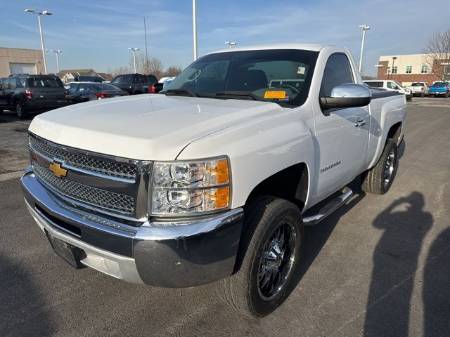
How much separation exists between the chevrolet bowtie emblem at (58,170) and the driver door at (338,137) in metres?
1.90

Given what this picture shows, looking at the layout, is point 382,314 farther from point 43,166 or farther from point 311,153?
point 43,166

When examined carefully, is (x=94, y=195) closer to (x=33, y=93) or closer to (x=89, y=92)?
(x=33, y=93)

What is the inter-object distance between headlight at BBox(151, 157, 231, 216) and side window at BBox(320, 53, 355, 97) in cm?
160

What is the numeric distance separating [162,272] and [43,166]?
4.53 feet

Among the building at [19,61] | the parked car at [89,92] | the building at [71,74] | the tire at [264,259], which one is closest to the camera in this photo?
the tire at [264,259]

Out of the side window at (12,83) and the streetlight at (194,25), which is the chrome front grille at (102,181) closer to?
the side window at (12,83)

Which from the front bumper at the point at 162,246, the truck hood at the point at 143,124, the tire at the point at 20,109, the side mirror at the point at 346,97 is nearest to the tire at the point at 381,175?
the side mirror at the point at 346,97

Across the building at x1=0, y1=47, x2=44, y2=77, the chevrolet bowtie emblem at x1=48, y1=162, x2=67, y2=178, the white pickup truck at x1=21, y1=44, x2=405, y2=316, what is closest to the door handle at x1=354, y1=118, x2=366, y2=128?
the white pickup truck at x1=21, y1=44, x2=405, y2=316

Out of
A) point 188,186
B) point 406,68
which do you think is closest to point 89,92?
point 188,186

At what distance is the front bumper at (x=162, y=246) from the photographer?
6.26 feet

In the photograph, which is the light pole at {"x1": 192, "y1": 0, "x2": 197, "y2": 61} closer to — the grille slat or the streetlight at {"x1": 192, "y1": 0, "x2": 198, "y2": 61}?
the streetlight at {"x1": 192, "y1": 0, "x2": 198, "y2": 61}

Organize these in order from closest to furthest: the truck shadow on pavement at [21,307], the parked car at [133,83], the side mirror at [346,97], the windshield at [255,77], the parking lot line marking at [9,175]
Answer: the truck shadow on pavement at [21,307], the side mirror at [346,97], the windshield at [255,77], the parking lot line marking at [9,175], the parked car at [133,83]

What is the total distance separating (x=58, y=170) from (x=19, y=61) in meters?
64.8

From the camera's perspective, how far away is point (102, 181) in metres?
2.11
